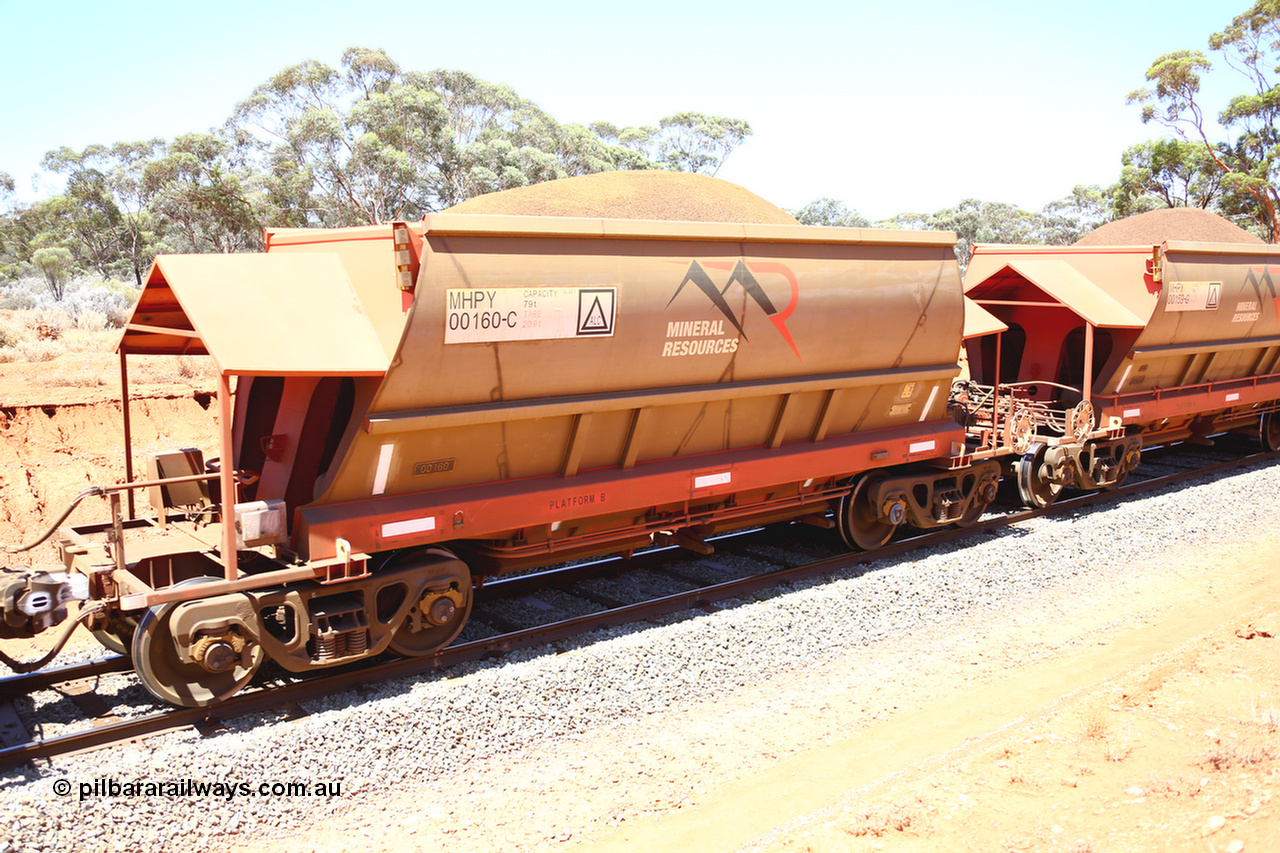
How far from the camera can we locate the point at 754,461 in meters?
9.01

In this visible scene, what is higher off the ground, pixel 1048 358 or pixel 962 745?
pixel 1048 358

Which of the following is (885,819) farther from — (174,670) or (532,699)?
(174,670)

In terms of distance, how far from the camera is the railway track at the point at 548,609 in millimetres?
6227

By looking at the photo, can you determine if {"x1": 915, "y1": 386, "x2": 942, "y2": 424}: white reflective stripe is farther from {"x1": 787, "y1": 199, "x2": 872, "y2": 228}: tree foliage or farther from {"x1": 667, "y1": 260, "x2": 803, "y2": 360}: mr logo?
{"x1": 787, "y1": 199, "x2": 872, "y2": 228}: tree foliage

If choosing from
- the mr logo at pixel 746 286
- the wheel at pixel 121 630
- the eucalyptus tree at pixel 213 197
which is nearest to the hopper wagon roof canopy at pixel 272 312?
the wheel at pixel 121 630

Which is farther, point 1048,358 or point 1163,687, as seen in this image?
point 1048,358

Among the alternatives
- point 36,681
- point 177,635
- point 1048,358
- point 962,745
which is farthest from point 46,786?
point 1048,358

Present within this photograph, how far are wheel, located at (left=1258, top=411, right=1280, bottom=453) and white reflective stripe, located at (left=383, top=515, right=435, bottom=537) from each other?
15.9m

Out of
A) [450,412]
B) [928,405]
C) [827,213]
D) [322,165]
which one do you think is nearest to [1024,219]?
[827,213]

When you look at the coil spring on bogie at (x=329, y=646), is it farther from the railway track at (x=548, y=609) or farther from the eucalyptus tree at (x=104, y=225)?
the eucalyptus tree at (x=104, y=225)

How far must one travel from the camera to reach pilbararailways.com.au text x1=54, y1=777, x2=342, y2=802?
17.5ft

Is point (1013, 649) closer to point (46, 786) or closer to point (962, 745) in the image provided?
point (962, 745)

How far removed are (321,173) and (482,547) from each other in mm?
28897

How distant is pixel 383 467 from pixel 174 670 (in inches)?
76.8
